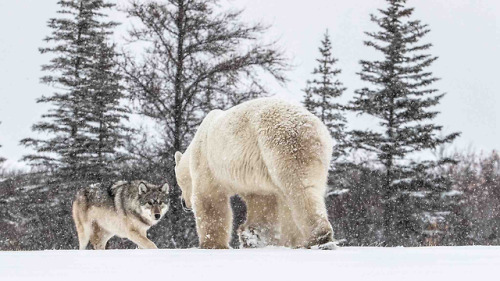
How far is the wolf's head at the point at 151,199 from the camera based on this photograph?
37.8 feet

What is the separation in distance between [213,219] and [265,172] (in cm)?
115

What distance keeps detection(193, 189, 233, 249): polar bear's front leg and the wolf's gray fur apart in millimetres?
4916

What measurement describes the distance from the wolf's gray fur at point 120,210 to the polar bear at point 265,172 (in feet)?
15.9

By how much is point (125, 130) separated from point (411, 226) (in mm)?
13210

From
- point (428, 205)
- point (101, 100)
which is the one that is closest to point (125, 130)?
point (101, 100)

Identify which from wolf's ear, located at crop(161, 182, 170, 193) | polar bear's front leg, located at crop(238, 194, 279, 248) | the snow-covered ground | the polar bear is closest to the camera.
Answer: the snow-covered ground

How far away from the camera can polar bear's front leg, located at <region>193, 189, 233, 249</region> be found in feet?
20.9

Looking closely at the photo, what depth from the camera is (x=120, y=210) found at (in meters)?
12.3

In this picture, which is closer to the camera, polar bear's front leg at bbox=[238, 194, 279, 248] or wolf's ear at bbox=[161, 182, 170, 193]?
polar bear's front leg at bbox=[238, 194, 279, 248]

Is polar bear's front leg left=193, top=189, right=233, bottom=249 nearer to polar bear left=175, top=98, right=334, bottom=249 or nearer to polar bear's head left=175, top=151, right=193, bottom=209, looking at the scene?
polar bear left=175, top=98, right=334, bottom=249

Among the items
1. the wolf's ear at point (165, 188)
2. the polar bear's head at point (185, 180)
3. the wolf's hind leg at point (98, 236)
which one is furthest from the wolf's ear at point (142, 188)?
the polar bear's head at point (185, 180)

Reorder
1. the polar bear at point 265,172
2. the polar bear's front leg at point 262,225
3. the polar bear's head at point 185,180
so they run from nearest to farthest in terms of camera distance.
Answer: the polar bear at point 265,172 → the polar bear's front leg at point 262,225 → the polar bear's head at point 185,180

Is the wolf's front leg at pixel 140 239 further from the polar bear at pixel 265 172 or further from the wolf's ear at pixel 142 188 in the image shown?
the polar bear at pixel 265 172

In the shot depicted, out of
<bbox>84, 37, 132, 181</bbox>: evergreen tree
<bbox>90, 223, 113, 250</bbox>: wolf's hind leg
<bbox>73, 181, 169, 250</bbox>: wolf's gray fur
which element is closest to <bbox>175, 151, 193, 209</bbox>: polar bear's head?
<bbox>73, 181, 169, 250</bbox>: wolf's gray fur
